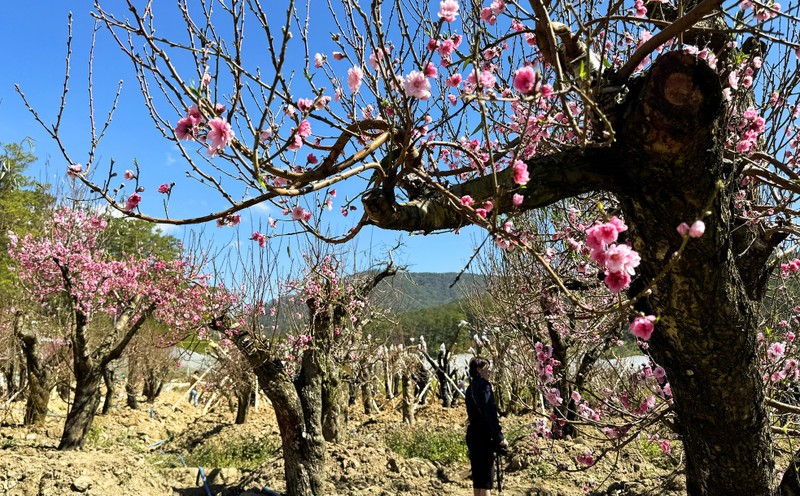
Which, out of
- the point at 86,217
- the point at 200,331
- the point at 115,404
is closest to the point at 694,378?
the point at 200,331

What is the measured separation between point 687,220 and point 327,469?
224 inches

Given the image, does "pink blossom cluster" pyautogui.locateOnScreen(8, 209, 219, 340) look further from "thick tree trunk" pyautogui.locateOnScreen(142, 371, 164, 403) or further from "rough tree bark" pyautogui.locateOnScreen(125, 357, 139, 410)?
"thick tree trunk" pyautogui.locateOnScreen(142, 371, 164, 403)

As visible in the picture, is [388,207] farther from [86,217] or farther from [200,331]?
[86,217]

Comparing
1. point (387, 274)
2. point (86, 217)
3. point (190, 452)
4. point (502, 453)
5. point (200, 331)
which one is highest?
point (86, 217)

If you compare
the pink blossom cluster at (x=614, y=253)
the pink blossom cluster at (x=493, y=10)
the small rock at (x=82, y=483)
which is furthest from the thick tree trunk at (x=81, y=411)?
the pink blossom cluster at (x=614, y=253)

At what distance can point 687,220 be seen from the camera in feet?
6.38

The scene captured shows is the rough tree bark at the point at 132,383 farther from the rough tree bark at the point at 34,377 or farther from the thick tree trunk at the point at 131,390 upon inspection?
the rough tree bark at the point at 34,377

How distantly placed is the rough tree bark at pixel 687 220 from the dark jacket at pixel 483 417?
2377 mm

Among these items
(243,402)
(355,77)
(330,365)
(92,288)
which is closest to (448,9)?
(355,77)

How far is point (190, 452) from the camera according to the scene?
29.1 feet

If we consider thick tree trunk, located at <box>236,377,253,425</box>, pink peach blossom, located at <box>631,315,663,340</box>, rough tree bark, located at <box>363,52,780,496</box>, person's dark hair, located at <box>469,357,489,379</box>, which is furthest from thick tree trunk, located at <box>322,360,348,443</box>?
pink peach blossom, located at <box>631,315,663,340</box>

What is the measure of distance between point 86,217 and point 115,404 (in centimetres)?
583

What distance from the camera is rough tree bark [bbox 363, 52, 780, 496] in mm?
1805

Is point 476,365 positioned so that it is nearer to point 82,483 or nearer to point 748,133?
point 748,133
